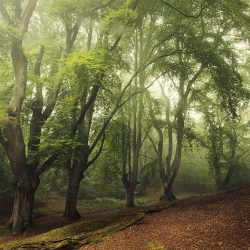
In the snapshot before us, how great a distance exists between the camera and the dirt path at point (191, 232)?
978 centimetres

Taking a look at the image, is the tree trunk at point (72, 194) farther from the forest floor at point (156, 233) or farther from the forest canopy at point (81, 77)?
the forest floor at point (156, 233)

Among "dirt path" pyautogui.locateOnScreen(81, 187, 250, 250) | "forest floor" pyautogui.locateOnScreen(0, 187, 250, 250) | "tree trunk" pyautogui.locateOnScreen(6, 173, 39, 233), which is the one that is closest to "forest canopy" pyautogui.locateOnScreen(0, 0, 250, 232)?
"tree trunk" pyautogui.locateOnScreen(6, 173, 39, 233)

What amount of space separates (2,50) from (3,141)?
446cm

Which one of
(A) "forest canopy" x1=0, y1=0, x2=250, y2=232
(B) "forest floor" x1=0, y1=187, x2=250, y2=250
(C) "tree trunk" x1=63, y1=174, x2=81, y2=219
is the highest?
(A) "forest canopy" x1=0, y1=0, x2=250, y2=232

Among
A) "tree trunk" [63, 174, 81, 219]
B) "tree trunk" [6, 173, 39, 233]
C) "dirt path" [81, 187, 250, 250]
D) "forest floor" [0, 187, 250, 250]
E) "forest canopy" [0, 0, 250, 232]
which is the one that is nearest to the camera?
"dirt path" [81, 187, 250, 250]

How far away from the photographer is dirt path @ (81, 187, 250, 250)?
9.78m

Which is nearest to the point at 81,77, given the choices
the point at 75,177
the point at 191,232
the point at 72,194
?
the point at 75,177

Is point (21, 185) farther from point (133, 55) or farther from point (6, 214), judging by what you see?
point (133, 55)

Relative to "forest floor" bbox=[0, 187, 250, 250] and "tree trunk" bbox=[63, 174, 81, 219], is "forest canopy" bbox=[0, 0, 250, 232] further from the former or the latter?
"forest floor" bbox=[0, 187, 250, 250]

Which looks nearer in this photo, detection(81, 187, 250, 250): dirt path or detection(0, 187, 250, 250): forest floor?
detection(81, 187, 250, 250): dirt path

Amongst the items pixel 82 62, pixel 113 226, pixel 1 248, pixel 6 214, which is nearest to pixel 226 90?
pixel 82 62

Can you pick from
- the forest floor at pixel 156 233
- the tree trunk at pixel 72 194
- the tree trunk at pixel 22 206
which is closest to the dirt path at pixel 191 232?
the forest floor at pixel 156 233

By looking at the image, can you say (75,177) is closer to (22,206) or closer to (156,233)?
(22,206)

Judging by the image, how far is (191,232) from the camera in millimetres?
11266
